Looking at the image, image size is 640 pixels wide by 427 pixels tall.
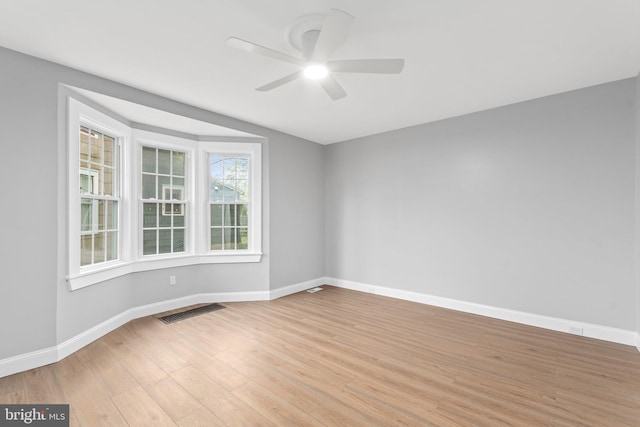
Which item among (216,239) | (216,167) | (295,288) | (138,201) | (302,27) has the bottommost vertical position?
(295,288)

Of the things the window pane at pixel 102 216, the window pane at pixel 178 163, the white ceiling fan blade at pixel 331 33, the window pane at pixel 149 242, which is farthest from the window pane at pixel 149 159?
the white ceiling fan blade at pixel 331 33

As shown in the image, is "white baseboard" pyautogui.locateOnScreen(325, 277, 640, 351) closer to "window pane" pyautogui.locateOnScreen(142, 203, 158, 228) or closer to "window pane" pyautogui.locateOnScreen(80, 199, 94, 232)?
"window pane" pyautogui.locateOnScreen(142, 203, 158, 228)

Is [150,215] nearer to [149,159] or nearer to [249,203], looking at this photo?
[149,159]

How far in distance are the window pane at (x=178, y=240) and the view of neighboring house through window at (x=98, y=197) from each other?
2.44 feet

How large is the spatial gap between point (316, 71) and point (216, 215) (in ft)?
9.86

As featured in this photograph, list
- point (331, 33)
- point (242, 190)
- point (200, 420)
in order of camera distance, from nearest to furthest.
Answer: point (331, 33), point (200, 420), point (242, 190)

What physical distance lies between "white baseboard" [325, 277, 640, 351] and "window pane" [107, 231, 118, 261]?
3709 millimetres

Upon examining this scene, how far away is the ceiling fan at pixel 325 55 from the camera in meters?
1.78

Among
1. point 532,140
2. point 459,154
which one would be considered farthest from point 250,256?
point 532,140

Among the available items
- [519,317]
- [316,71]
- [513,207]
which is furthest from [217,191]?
[519,317]

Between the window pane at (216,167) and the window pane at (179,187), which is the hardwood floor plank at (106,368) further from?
the window pane at (216,167)

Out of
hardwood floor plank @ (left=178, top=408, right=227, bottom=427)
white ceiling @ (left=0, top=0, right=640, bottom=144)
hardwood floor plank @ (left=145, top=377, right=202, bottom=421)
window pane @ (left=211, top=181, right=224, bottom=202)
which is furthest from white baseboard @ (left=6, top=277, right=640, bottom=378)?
white ceiling @ (left=0, top=0, right=640, bottom=144)

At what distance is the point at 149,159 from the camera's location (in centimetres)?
403

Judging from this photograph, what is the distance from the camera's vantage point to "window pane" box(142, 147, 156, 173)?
13.1 ft
